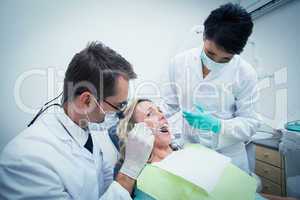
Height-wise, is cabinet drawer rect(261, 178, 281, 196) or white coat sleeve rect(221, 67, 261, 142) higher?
white coat sleeve rect(221, 67, 261, 142)

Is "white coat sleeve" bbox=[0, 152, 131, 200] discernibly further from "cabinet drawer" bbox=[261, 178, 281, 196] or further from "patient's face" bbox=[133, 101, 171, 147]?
"cabinet drawer" bbox=[261, 178, 281, 196]

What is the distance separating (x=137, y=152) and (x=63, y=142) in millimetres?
340

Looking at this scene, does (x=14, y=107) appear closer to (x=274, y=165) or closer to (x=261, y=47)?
(x=274, y=165)

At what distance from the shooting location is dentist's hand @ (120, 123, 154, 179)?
1.06 meters

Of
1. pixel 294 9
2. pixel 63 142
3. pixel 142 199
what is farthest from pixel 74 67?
pixel 294 9

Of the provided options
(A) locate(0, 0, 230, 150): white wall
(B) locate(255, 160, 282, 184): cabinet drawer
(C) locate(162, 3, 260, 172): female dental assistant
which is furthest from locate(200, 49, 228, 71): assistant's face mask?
(B) locate(255, 160, 282, 184): cabinet drawer

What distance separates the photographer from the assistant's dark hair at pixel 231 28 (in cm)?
117

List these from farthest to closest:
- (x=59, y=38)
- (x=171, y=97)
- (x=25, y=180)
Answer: (x=59, y=38), (x=171, y=97), (x=25, y=180)

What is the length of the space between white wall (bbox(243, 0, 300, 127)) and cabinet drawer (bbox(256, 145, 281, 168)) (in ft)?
1.29

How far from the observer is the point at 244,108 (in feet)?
4.75

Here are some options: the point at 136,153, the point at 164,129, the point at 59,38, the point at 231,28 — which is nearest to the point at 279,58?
the point at 231,28

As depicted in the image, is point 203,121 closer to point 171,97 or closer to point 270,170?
point 171,97

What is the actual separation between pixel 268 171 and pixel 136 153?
1708mm

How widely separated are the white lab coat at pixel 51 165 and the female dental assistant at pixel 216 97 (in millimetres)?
671
